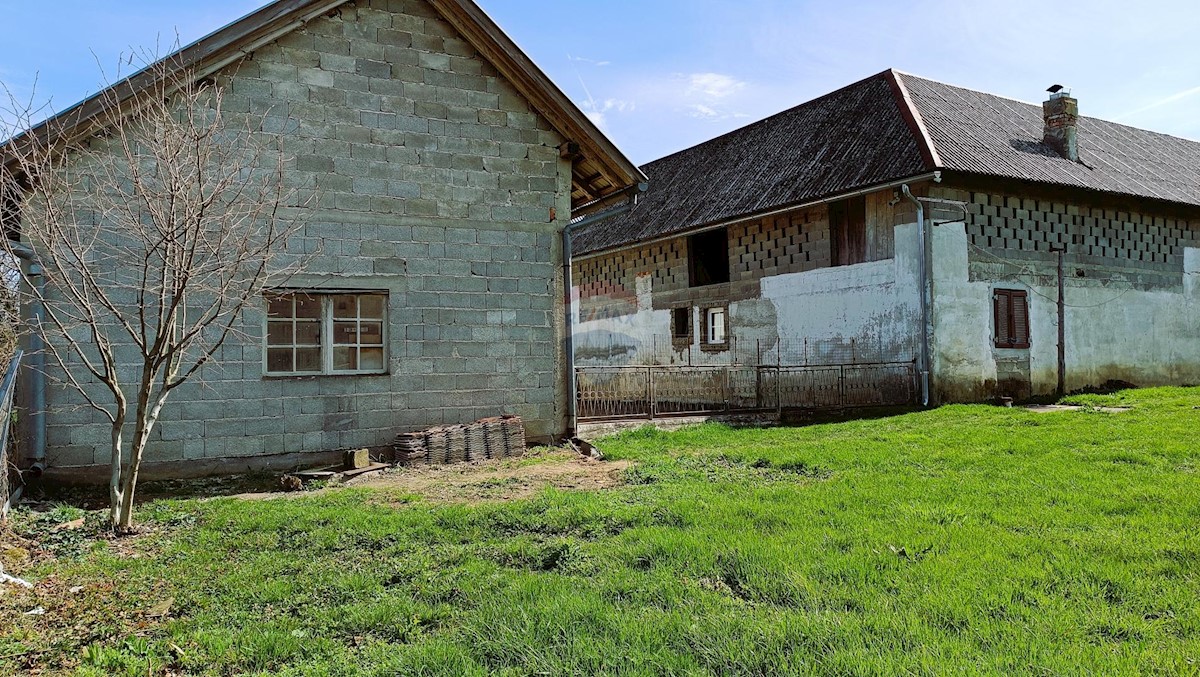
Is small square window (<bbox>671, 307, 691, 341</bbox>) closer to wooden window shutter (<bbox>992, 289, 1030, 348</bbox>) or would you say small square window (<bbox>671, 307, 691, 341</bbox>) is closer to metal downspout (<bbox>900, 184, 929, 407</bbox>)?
metal downspout (<bbox>900, 184, 929, 407</bbox>)

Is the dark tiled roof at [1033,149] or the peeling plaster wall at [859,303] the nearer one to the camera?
the peeling plaster wall at [859,303]

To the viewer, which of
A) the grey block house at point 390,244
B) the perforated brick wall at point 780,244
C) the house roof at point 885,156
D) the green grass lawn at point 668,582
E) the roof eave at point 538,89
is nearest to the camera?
the green grass lawn at point 668,582

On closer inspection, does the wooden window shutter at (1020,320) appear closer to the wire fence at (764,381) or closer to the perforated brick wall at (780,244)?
the wire fence at (764,381)

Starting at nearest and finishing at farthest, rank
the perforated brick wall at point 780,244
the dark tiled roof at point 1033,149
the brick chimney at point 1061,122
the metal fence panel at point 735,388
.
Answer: the metal fence panel at point 735,388 < the dark tiled roof at point 1033,149 < the perforated brick wall at point 780,244 < the brick chimney at point 1061,122

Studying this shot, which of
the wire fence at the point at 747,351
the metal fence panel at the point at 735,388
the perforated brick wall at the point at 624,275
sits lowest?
the metal fence panel at the point at 735,388

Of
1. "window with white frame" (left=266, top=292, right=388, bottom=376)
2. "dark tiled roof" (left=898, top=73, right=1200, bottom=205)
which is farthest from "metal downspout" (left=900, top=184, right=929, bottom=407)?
"window with white frame" (left=266, top=292, right=388, bottom=376)

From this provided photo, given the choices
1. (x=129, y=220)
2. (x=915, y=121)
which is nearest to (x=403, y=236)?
(x=129, y=220)

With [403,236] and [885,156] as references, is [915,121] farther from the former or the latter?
[403,236]

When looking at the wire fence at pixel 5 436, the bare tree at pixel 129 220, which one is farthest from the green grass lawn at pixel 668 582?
the bare tree at pixel 129 220

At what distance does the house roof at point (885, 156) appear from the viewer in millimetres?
16219

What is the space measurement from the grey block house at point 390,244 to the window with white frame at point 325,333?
0.06ft

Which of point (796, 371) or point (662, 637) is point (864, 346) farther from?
point (662, 637)

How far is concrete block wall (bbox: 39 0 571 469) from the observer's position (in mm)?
9461

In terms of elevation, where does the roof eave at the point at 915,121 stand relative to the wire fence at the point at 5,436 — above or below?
above
